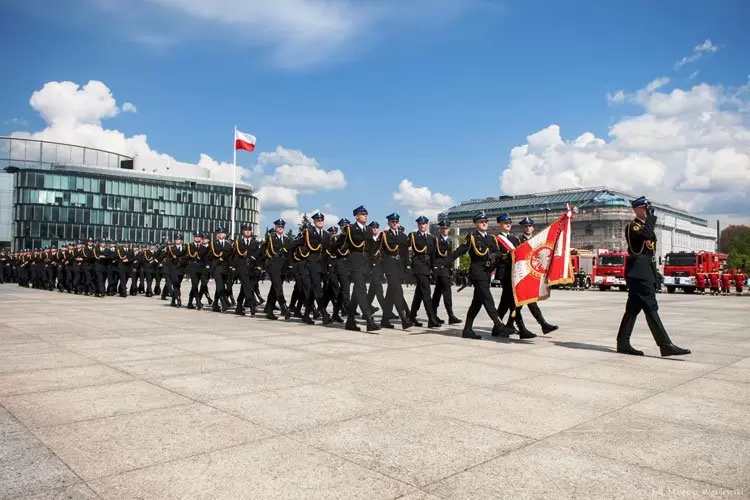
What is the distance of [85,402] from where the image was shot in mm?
5125

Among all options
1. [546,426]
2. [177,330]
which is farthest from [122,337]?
[546,426]

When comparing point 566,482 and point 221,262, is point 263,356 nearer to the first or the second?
point 566,482

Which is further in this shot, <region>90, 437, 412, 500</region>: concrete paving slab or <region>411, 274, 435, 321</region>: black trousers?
<region>411, 274, 435, 321</region>: black trousers

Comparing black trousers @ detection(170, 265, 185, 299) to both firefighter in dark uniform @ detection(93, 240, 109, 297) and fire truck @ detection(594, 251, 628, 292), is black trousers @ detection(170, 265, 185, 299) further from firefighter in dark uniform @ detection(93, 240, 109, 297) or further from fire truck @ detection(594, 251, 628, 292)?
fire truck @ detection(594, 251, 628, 292)

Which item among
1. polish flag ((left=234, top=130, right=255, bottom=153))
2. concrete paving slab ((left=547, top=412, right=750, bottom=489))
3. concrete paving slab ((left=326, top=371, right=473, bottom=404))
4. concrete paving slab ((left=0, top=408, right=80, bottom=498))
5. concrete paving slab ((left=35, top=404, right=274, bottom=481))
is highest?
polish flag ((left=234, top=130, right=255, bottom=153))

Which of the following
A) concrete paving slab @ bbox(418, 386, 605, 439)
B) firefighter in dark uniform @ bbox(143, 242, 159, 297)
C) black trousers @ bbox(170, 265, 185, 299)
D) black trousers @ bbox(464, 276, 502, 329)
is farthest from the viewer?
firefighter in dark uniform @ bbox(143, 242, 159, 297)

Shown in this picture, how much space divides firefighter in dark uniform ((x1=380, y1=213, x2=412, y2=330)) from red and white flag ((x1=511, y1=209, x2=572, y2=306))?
2211 mm

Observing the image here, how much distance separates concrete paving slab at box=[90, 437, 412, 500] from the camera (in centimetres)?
321

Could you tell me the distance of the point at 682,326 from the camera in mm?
12852

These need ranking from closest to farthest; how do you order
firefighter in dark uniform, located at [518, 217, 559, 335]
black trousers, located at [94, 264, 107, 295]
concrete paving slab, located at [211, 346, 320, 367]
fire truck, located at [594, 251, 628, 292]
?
concrete paving slab, located at [211, 346, 320, 367] → firefighter in dark uniform, located at [518, 217, 559, 335] → black trousers, located at [94, 264, 107, 295] → fire truck, located at [594, 251, 628, 292]

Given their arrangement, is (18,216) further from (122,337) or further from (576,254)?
(122,337)

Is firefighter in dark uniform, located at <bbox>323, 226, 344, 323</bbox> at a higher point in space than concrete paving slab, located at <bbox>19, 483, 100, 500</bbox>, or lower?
higher

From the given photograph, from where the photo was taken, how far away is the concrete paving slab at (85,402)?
4.67m

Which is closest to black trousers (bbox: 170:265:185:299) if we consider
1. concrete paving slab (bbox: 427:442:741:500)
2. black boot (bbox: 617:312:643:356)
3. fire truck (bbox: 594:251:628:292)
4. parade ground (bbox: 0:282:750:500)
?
parade ground (bbox: 0:282:750:500)
